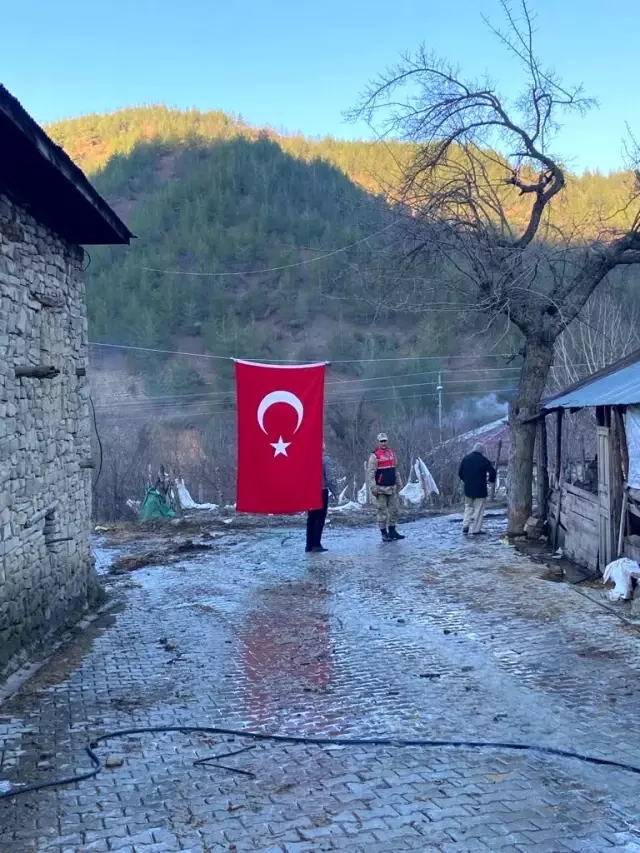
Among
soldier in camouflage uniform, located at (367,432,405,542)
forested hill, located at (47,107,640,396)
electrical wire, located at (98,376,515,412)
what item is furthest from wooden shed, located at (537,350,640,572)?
electrical wire, located at (98,376,515,412)

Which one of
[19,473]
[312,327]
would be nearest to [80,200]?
[19,473]

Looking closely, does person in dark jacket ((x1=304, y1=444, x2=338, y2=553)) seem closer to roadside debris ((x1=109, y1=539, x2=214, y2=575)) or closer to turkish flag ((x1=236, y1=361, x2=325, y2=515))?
turkish flag ((x1=236, y1=361, x2=325, y2=515))

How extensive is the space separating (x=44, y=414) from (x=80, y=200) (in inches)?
89.7

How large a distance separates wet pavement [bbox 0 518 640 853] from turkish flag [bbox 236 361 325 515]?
1746 millimetres

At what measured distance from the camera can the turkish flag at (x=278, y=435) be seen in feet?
42.9

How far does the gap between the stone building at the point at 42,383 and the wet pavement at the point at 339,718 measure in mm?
672

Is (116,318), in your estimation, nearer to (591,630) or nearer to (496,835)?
(591,630)

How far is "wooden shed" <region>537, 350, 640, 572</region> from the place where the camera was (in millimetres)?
10711

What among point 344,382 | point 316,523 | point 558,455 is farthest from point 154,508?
point 344,382

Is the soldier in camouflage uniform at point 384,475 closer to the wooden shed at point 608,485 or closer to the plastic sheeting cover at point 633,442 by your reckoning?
the wooden shed at point 608,485

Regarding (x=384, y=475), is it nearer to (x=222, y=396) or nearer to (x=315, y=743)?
(x=315, y=743)

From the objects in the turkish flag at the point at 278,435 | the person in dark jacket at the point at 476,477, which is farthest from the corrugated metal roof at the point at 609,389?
the turkish flag at the point at 278,435

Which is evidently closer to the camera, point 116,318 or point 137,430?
point 137,430

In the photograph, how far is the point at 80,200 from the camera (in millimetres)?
8805
